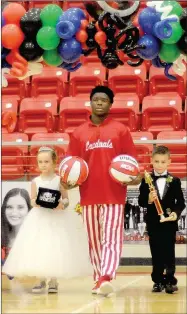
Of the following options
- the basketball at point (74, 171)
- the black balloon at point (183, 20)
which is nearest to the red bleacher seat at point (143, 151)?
the basketball at point (74, 171)

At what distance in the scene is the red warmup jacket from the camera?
5.65 meters

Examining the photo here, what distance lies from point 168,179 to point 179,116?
366cm

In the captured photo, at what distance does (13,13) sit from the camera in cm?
568

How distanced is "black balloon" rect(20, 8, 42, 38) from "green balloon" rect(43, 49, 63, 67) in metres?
0.18

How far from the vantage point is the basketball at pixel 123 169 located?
215 inches

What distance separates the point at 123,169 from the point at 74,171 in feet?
1.14

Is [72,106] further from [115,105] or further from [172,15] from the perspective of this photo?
[172,15]

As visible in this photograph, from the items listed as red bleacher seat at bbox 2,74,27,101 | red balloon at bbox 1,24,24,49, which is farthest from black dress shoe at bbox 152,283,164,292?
red bleacher seat at bbox 2,74,27,101

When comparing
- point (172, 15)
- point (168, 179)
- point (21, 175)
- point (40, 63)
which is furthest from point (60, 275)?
point (21, 175)

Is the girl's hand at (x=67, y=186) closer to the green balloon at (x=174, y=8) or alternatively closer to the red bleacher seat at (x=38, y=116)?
the green balloon at (x=174, y=8)

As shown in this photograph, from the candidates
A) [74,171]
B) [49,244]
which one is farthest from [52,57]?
[49,244]

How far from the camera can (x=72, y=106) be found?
1007 cm

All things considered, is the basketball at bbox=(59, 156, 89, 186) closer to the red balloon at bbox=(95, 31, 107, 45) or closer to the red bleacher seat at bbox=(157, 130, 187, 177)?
the red balloon at bbox=(95, 31, 107, 45)

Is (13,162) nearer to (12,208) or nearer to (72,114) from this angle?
(12,208)
